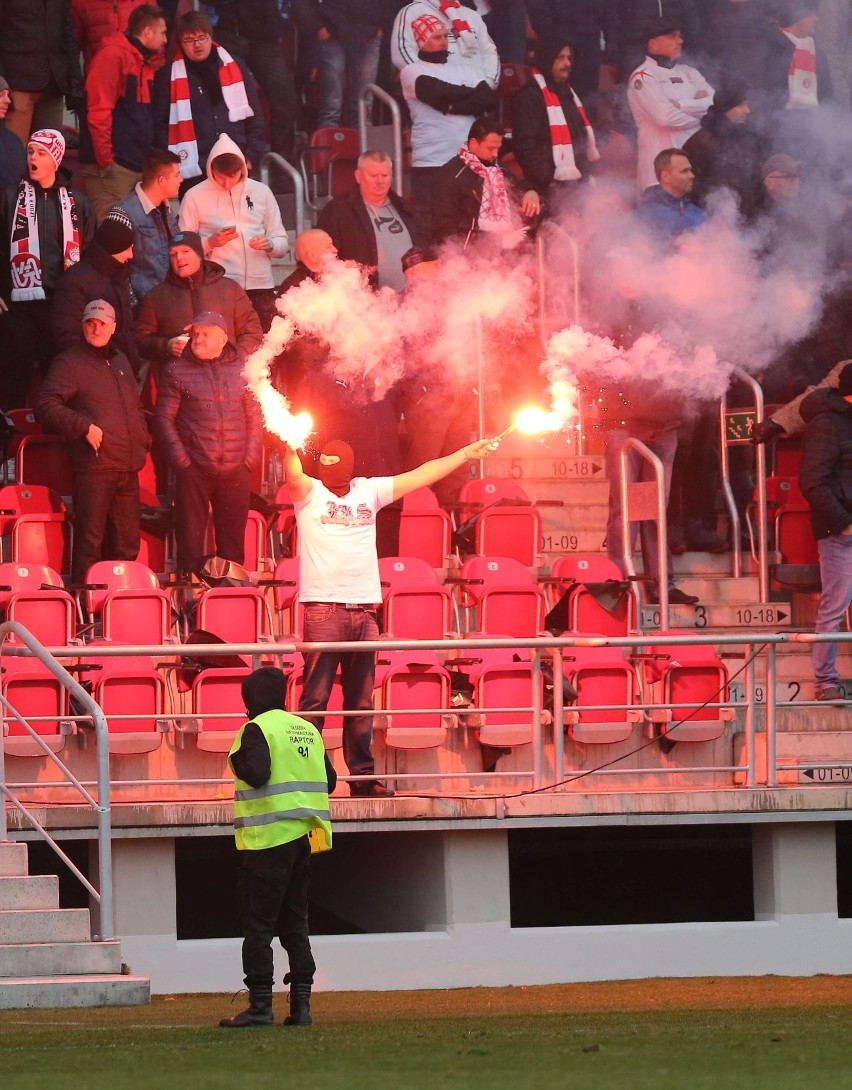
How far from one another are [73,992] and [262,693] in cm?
176

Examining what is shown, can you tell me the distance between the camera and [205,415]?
14.4 metres

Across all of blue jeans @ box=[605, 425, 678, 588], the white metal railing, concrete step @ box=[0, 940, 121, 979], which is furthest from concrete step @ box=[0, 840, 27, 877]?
blue jeans @ box=[605, 425, 678, 588]

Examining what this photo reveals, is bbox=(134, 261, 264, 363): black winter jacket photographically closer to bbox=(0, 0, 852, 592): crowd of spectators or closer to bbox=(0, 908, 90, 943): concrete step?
bbox=(0, 0, 852, 592): crowd of spectators

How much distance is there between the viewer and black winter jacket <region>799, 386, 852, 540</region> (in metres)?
14.4

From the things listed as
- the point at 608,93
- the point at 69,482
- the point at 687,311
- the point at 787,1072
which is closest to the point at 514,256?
the point at 687,311

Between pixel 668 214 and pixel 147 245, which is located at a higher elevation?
pixel 668 214

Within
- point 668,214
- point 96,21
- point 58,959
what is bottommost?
point 58,959

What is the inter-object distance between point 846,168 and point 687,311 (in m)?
2.38

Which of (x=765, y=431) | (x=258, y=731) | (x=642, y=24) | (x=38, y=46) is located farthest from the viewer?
(x=642, y=24)

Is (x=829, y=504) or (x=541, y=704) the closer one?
(x=541, y=704)

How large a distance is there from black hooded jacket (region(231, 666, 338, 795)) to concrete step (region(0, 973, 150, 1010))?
147 cm

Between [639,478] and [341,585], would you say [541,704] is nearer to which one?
[341,585]

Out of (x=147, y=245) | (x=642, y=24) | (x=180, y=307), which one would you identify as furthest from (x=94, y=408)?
(x=642, y=24)

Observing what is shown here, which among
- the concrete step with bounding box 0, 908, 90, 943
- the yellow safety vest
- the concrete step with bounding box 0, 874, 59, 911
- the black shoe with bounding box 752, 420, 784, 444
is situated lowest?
the concrete step with bounding box 0, 908, 90, 943
